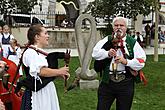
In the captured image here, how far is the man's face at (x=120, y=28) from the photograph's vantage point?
5.48 metres

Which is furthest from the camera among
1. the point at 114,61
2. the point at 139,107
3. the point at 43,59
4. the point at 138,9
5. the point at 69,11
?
the point at 69,11

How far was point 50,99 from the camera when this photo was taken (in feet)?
16.8

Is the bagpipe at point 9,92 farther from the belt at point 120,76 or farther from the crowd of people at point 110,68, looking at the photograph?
the belt at point 120,76

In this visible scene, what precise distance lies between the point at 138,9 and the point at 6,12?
24.8ft

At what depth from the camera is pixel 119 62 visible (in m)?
5.44

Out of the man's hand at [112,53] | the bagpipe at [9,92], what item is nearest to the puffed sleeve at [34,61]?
the bagpipe at [9,92]

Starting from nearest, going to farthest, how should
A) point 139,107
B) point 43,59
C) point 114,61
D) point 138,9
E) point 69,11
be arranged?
point 43,59 → point 114,61 → point 139,107 → point 138,9 → point 69,11

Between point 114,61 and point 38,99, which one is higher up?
point 114,61

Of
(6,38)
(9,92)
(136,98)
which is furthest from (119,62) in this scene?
(6,38)

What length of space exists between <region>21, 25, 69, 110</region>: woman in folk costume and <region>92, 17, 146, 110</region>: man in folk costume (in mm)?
818

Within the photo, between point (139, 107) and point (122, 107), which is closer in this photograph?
point (122, 107)

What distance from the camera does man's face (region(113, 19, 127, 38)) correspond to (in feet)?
18.0

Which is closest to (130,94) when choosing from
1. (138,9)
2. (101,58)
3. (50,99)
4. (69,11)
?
(101,58)

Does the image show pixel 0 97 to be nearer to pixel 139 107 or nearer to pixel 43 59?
pixel 43 59
